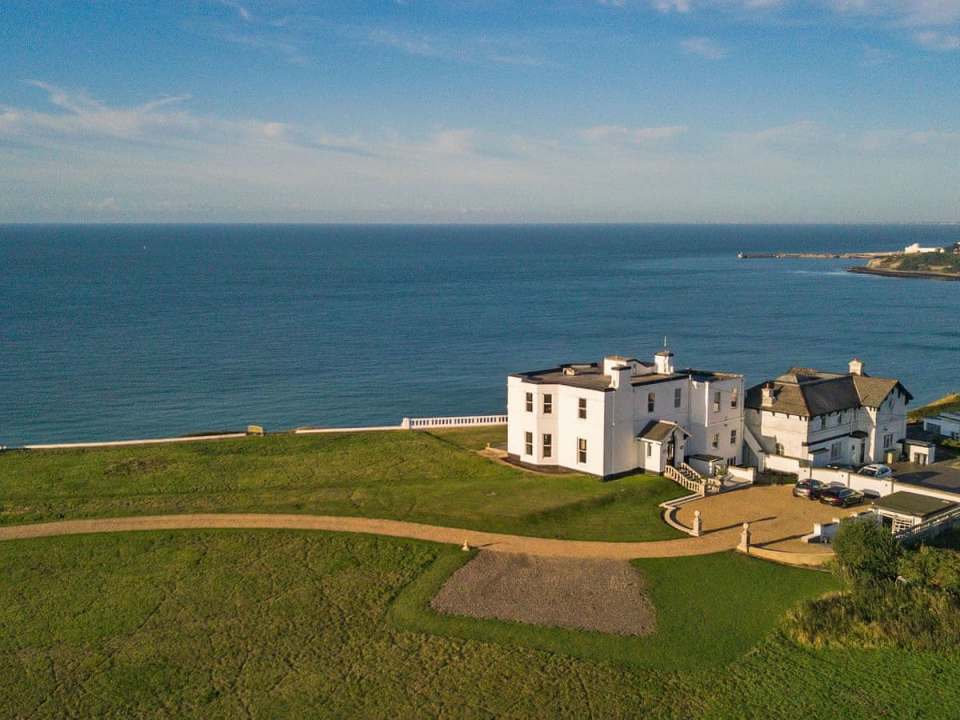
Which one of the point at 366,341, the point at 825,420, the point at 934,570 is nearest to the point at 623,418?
the point at 825,420

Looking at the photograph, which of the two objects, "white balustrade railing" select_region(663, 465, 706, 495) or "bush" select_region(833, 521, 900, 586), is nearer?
"bush" select_region(833, 521, 900, 586)

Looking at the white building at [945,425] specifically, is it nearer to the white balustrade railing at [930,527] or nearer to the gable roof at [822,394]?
the gable roof at [822,394]

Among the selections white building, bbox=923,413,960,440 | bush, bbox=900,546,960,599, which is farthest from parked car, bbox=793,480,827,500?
white building, bbox=923,413,960,440

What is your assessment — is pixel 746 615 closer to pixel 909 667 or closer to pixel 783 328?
pixel 909 667

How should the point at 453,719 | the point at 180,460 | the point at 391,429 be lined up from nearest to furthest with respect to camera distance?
the point at 453,719 → the point at 180,460 → the point at 391,429

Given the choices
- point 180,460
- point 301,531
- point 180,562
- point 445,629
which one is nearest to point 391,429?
point 180,460

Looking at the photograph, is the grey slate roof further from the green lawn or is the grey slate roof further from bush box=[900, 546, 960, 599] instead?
bush box=[900, 546, 960, 599]
